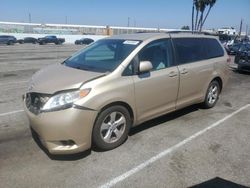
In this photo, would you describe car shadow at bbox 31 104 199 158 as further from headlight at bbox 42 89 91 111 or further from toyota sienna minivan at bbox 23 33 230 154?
headlight at bbox 42 89 91 111

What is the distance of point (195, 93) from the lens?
20.3 ft

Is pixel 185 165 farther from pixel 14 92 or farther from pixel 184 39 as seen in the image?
pixel 14 92

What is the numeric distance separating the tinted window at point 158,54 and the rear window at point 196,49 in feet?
0.88

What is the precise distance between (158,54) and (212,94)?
239cm

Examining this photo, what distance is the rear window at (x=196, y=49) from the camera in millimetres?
5688

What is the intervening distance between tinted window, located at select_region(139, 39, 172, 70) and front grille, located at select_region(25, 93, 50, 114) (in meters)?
1.72

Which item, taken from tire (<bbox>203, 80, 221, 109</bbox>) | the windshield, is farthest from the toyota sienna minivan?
tire (<bbox>203, 80, 221, 109</bbox>)

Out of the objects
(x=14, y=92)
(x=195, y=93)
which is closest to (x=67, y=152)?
(x=195, y=93)

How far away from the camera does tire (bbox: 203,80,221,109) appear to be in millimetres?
6746

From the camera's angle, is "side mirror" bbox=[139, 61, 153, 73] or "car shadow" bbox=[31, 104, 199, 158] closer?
"car shadow" bbox=[31, 104, 199, 158]

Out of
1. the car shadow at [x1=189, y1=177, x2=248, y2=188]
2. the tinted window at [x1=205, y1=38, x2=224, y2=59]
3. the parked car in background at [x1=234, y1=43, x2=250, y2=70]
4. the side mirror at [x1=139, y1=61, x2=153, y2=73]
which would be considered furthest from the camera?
the parked car in background at [x1=234, y1=43, x2=250, y2=70]

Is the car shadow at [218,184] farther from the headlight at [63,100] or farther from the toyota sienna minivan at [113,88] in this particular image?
the headlight at [63,100]

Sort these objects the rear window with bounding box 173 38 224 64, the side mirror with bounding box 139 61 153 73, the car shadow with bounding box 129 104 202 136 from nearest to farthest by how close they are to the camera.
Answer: the side mirror with bounding box 139 61 153 73 < the car shadow with bounding box 129 104 202 136 < the rear window with bounding box 173 38 224 64

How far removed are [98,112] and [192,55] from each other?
2.81 metres
